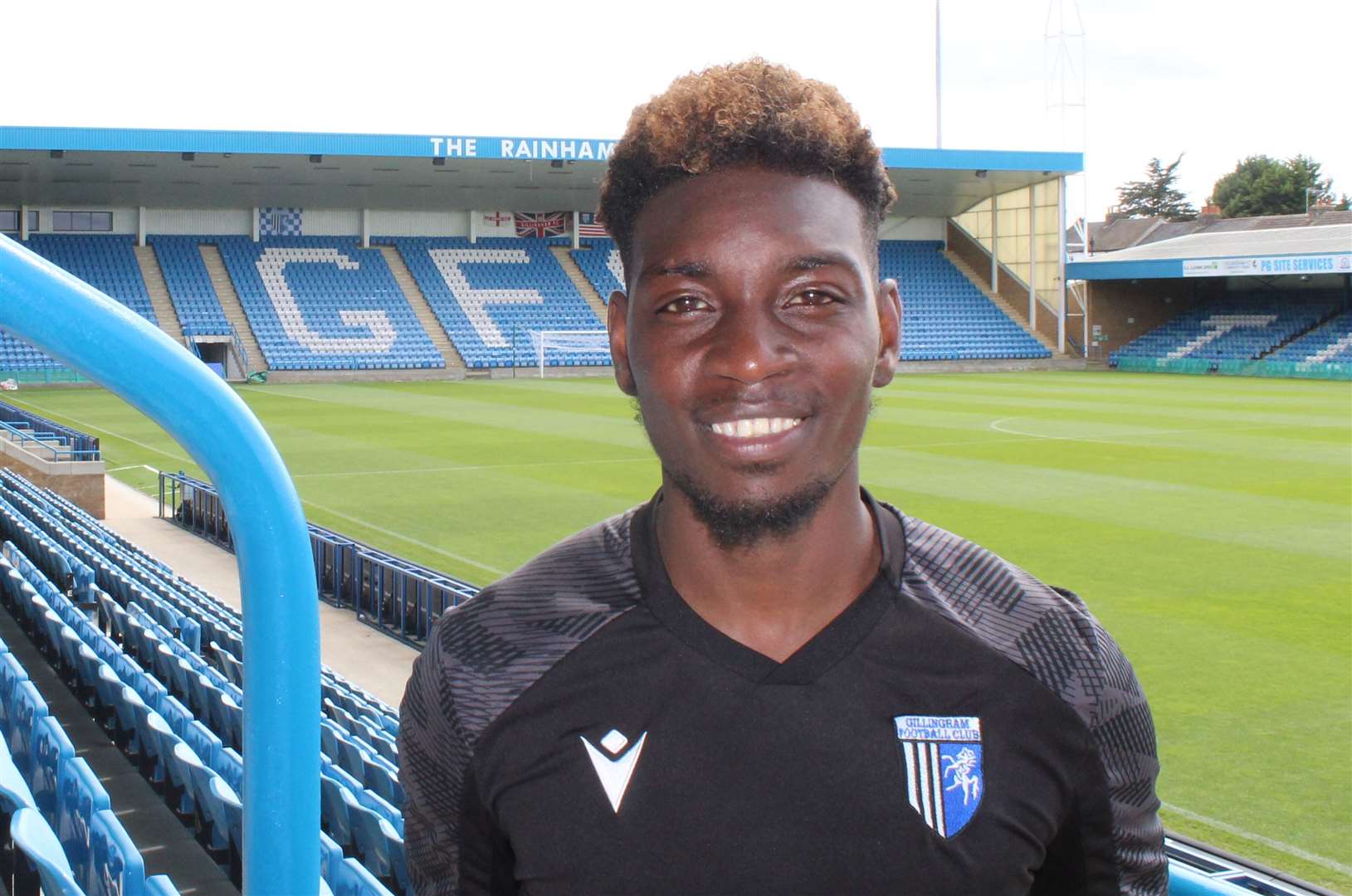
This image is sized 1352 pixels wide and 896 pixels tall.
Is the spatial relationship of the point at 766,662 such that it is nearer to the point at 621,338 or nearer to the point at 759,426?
the point at 759,426

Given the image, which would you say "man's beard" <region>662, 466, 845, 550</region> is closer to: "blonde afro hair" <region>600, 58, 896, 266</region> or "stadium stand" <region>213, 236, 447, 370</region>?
"blonde afro hair" <region>600, 58, 896, 266</region>

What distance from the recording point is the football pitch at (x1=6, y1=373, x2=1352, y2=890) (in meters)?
7.63

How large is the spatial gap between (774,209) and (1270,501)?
16291mm

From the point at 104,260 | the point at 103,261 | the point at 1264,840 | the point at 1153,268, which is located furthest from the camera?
the point at 1153,268

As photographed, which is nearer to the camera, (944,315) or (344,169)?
(344,169)

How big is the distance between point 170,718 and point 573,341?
39.1 metres

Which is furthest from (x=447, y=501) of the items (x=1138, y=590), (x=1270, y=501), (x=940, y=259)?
(x=940, y=259)

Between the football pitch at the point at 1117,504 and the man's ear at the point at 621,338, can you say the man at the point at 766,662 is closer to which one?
the man's ear at the point at 621,338

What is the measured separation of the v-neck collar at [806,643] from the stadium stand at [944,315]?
43.0 m

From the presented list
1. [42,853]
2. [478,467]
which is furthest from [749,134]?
[478,467]

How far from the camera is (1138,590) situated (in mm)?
11477

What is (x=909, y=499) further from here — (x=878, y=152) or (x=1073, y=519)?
(x=878, y=152)

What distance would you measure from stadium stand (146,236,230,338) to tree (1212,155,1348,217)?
6368cm

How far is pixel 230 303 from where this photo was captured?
142 ft
